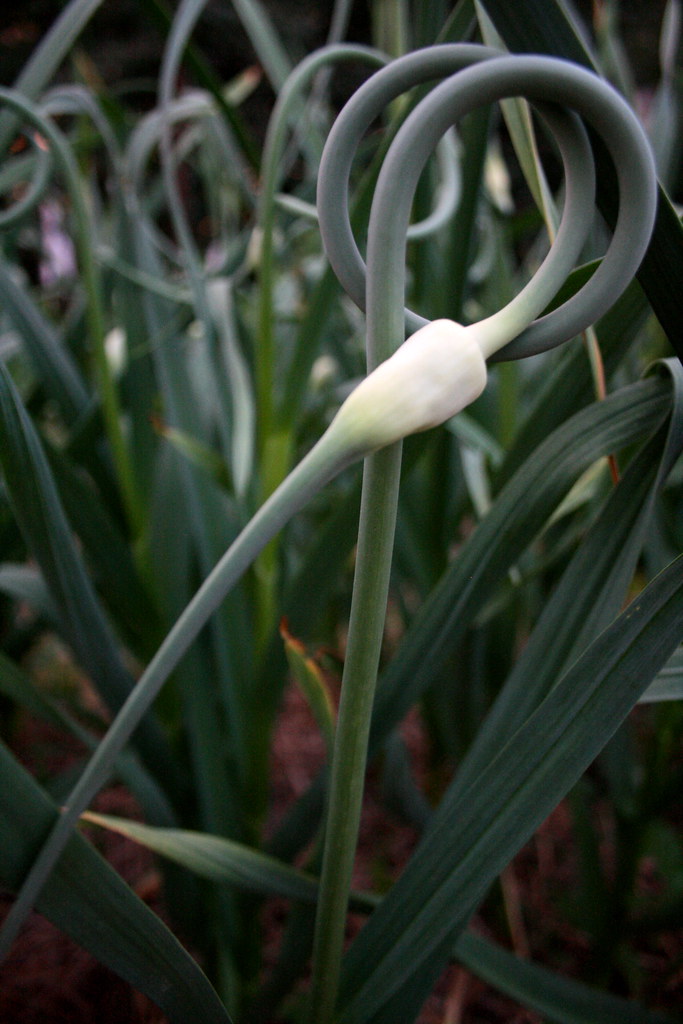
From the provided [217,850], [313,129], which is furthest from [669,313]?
[313,129]

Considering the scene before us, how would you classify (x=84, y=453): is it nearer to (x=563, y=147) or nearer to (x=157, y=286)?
(x=157, y=286)

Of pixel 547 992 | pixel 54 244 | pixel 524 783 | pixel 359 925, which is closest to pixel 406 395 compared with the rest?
pixel 524 783

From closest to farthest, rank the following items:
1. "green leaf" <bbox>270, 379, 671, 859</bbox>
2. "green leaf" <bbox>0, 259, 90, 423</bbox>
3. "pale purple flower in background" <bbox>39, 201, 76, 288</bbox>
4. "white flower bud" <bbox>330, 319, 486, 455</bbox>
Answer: "white flower bud" <bbox>330, 319, 486, 455</bbox>, "green leaf" <bbox>270, 379, 671, 859</bbox>, "green leaf" <bbox>0, 259, 90, 423</bbox>, "pale purple flower in background" <bbox>39, 201, 76, 288</bbox>

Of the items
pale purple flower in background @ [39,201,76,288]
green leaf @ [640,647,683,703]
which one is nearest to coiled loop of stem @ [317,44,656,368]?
green leaf @ [640,647,683,703]

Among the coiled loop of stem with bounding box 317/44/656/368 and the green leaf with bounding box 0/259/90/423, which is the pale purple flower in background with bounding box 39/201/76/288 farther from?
the coiled loop of stem with bounding box 317/44/656/368

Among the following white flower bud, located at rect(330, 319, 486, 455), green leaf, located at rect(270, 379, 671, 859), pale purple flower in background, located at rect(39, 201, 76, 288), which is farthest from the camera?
pale purple flower in background, located at rect(39, 201, 76, 288)

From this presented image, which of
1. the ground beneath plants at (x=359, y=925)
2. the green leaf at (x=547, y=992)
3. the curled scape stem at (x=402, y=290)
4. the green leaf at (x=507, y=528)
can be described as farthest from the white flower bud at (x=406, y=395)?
the ground beneath plants at (x=359, y=925)

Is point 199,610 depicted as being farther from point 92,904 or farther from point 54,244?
point 54,244

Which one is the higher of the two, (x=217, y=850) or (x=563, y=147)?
(x=563, y=147)

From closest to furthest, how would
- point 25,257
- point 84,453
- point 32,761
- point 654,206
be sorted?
point 654,206 → point 84,453 → point 32,761 → point 25,257
